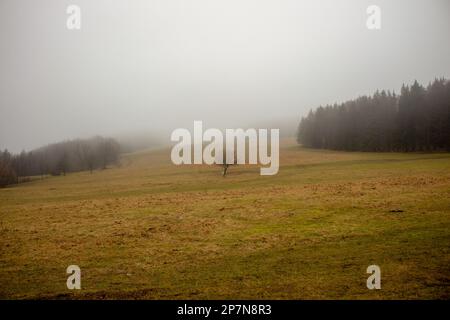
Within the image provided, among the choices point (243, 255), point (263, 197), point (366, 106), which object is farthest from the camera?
point (366, 106)

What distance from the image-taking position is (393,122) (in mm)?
107625

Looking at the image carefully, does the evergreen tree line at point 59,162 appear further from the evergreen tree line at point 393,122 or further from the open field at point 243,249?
the evergreen tree line at point 393,122

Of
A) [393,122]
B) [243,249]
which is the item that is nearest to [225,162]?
[243,249]

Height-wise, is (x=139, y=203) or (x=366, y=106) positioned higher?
(x=366, y=106)

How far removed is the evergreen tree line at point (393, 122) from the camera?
3831 inches

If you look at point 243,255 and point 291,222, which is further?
point 291,222

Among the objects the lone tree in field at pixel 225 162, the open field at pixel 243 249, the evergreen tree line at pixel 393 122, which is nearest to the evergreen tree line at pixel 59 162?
the lone tree in field at pixel 225 162

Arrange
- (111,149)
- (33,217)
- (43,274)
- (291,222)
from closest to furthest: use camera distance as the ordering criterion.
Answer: (43,274) < (291,222) < (33,217) < (111,149)

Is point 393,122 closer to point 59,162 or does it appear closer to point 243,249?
point 243,249

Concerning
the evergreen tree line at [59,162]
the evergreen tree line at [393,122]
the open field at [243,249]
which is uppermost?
the evergreen tree line at [393,122]
